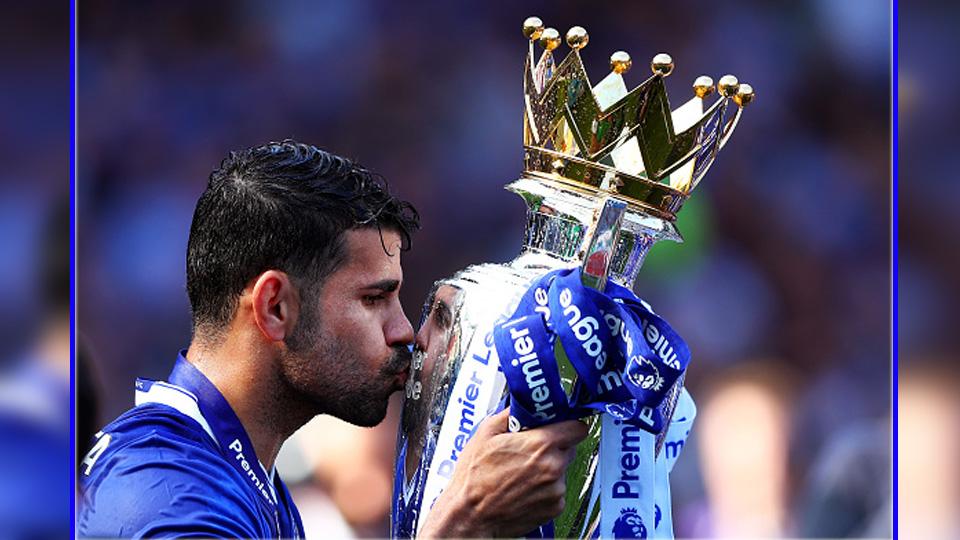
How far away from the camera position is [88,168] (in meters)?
3.83

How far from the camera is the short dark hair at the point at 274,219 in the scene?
75.7 inches

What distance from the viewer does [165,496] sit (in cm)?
167

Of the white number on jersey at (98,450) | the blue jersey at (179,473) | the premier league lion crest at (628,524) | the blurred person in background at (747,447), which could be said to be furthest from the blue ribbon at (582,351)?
the blurred person in background at (747,447)

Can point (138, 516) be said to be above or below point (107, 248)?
below

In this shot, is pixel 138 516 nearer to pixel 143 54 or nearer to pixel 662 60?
pixel 662 60

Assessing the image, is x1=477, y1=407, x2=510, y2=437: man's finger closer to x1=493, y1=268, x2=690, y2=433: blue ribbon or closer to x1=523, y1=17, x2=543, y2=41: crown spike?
x1=493, y1=268, x2=690, y2=433: blue ribbon

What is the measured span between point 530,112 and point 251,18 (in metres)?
1.98

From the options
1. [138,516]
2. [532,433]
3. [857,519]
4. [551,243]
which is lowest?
[857,519]

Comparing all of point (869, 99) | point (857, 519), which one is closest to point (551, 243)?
point (857, 519)

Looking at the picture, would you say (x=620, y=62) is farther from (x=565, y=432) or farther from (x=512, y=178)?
(x=512, y=178)

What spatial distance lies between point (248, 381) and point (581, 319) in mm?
592
